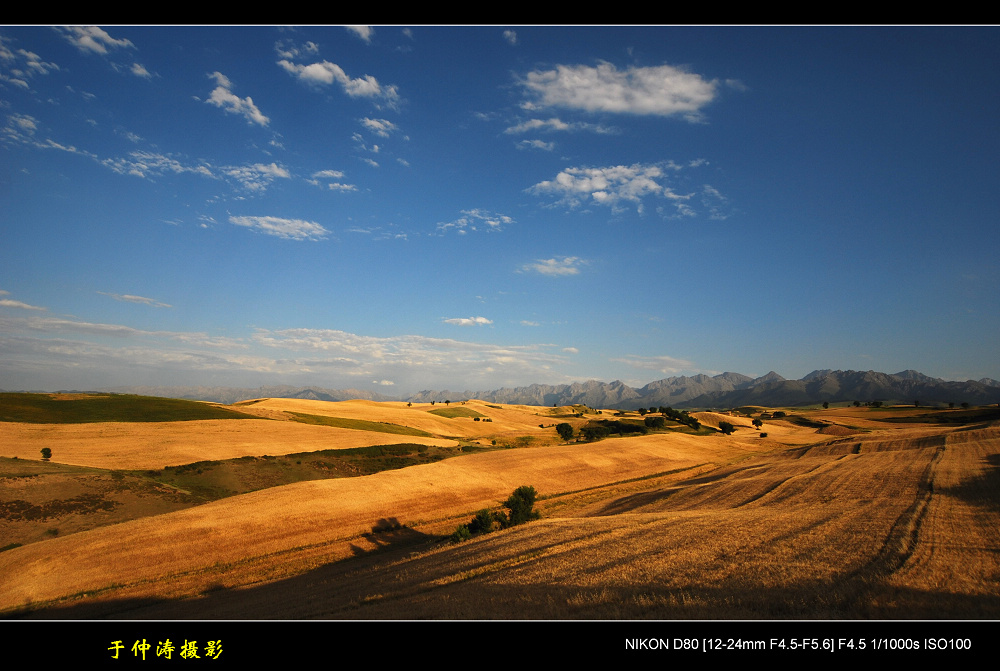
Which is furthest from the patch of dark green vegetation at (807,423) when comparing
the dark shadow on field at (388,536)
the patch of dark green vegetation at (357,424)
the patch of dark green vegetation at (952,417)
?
the dark shadow on field at (388,536)

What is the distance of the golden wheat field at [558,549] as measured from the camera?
13633 millimetres

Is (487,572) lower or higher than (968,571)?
lower

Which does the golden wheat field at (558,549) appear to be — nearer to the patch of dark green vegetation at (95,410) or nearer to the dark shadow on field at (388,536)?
the dark shadow on field at (388,536)

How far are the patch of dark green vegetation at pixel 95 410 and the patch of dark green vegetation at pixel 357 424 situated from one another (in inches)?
475

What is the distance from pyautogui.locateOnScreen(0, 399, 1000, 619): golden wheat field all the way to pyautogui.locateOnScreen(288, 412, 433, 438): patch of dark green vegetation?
34.6 metres

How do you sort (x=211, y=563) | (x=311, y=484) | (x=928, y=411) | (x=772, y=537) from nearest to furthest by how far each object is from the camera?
(x=772, y=537)
(x=211, y=563)
(x=311, y=484)
(x=928, y=411)

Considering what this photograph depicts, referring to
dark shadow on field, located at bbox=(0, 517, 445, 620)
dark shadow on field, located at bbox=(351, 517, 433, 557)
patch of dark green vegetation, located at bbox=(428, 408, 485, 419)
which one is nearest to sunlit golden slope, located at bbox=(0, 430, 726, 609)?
dark shadow on field, located at bbox=(351, 517, 433, 557)

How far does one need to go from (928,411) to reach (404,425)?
173m

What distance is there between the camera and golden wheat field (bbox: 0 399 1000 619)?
44.7 feet

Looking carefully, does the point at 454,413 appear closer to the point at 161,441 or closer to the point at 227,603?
the point at 161,441

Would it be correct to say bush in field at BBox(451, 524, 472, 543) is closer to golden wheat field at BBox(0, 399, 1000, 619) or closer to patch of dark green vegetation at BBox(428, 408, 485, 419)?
golden wheat field at BBox(0, 399, 1000, 619)

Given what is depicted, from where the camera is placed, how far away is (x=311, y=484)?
151ft
